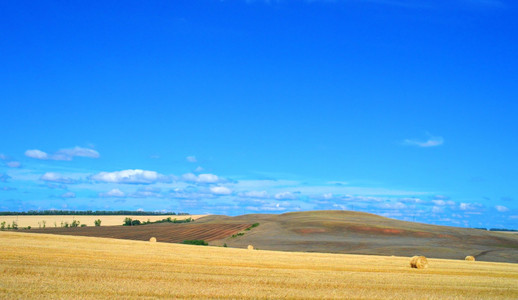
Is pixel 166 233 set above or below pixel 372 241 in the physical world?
above

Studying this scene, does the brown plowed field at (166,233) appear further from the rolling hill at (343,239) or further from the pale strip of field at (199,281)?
the pale strip of field at (199,281)

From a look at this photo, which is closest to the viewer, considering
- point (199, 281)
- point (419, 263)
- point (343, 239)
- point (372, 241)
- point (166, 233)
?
point (199, 281)

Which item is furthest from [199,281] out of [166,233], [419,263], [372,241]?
[166,233]

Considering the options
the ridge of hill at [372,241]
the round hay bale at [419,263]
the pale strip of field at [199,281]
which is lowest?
the ridge of hill at [372,241]

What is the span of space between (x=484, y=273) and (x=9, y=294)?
25.2 metres

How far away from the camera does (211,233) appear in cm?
7962

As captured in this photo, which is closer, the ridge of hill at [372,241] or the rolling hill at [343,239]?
the ridge of hill at [372,241]

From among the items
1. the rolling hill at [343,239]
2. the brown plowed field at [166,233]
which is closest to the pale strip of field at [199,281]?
the rolling hill at [343,239]

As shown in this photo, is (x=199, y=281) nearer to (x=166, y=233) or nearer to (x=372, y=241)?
(x=372, y=241)

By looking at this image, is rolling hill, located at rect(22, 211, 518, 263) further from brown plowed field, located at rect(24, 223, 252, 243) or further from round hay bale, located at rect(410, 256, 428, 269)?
round hay bale, located at rect(410, 256, 428, 269)

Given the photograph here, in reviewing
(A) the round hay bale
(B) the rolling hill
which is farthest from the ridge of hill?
(A) the round hay bale

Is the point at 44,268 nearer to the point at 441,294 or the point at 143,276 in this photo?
the point at 143,276

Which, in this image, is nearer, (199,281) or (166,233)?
(199,281)

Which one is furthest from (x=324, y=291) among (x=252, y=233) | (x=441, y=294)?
Result: (x=252, y=233)
